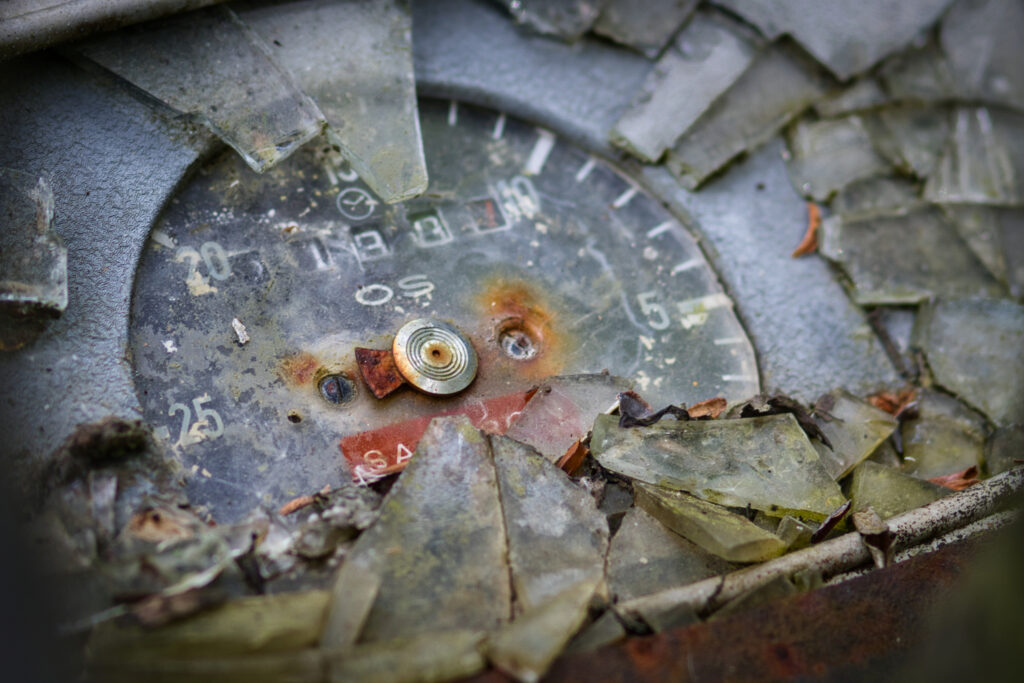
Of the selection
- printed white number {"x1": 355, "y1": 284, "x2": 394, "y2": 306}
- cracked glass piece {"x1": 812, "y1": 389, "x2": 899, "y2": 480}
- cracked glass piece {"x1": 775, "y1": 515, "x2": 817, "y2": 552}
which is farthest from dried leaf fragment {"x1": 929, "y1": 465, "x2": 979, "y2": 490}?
printed white number {"x1": 355, "y1": 284, "x2": 394, "y2": 306}

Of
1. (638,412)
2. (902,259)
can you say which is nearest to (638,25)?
(902,259)

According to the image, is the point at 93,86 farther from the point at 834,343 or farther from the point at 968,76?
the point at 968,76

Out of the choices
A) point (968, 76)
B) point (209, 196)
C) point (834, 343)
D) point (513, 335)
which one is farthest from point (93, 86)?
point (968, 76)

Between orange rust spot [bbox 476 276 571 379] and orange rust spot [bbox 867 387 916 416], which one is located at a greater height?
orange rust spot [bbox 476 276 571 379]

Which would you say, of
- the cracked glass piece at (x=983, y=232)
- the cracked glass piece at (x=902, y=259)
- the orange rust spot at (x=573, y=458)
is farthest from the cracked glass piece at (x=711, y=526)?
the cracked glass piece at (x=983, y=232)

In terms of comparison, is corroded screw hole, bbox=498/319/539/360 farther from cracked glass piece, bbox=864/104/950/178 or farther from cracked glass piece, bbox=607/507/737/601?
cracked glass piece, bbox=864/104/950/178

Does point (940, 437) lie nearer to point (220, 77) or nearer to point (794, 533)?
point (794, 533)

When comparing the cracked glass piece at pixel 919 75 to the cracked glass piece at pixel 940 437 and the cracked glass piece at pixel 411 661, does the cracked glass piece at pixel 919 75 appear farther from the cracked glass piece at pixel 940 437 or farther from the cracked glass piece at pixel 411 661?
the cracked glass piece at pixel 411 661
